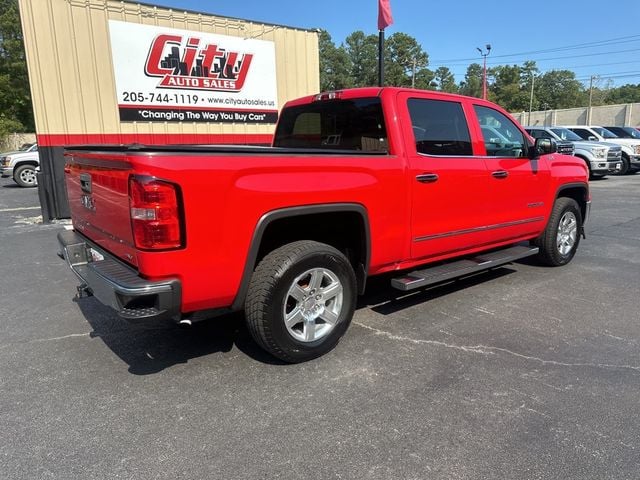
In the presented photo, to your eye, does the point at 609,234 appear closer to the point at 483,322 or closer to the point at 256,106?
the point at 483,322

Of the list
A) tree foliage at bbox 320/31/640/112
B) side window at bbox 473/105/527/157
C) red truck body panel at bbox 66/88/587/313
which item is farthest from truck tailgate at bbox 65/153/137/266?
tree foliage at bbox 320/31/640/112

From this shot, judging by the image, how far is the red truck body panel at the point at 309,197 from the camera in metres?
2.85

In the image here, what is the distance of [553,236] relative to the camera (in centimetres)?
576

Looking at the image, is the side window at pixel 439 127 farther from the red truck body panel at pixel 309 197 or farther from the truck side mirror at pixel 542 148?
the truck side mirror at pixel 542 148

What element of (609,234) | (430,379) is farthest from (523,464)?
(609,234)

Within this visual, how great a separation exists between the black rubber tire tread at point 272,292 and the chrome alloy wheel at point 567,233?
3.67 m

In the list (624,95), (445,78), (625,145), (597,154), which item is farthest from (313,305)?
(624,95)

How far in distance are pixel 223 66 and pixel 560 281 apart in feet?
29.4

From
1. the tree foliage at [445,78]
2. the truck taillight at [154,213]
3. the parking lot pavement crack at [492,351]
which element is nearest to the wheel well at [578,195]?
the parking lot pavement crack at [492,351]

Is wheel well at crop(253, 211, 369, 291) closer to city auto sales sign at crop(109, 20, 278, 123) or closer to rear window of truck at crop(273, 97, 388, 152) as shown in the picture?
rear window of truck at crop(273, 97, 388, 152)

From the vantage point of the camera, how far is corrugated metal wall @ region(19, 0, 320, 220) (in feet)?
29.5

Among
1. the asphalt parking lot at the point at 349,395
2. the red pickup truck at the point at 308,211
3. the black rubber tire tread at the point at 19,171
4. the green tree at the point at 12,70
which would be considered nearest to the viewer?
the asphalt parking lot at the point at 349,395

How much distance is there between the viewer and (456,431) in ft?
8.86

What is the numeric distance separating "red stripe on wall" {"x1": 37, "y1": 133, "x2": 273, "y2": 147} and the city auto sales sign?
0.34m
